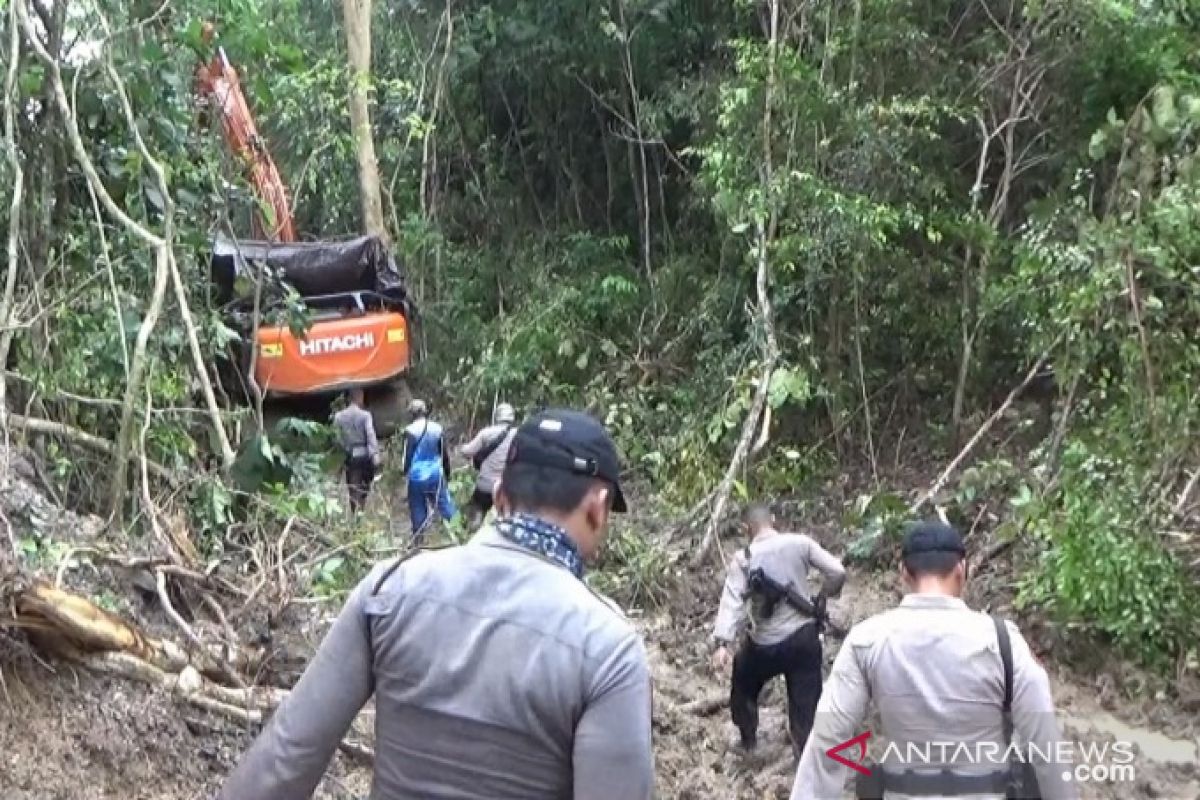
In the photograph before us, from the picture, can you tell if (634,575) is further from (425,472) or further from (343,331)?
(343,331)

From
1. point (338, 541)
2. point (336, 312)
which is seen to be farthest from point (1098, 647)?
point (336, 312)

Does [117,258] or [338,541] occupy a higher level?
[117,258]

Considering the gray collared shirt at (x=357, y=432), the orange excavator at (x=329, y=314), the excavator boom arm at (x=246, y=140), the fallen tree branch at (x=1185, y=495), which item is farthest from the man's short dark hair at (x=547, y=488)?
the gray collared shirt at (x=357, y=432)

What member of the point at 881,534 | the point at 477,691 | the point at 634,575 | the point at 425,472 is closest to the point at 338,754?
the point at 477,691

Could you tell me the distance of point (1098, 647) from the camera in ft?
23.3

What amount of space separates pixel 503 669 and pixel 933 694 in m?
1.52

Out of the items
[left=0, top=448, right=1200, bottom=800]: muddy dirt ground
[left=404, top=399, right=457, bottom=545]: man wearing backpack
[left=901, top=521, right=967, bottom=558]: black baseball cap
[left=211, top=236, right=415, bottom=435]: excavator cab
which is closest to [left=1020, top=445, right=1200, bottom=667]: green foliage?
[left=0, top=448, right=1200, bottom=800]: muddy dirt ground

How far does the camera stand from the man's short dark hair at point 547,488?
2.02 metres

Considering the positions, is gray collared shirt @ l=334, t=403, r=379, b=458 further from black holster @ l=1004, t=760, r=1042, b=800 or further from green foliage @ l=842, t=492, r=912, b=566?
black holster @ l=1004, t=760, r=1042, b=800

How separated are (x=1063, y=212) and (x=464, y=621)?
26.1ft

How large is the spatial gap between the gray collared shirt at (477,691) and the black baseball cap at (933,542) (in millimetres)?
1454

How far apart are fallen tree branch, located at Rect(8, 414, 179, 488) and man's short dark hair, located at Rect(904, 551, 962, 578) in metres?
4.40

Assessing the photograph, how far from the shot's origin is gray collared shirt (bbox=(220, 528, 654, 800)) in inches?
74.5

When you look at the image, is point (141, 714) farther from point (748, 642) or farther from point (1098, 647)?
point (1098, 647)
